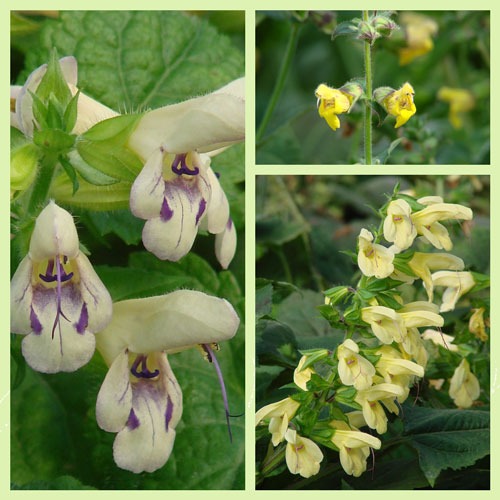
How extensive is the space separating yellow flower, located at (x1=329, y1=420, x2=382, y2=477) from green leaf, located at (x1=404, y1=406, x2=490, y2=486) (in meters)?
0.06

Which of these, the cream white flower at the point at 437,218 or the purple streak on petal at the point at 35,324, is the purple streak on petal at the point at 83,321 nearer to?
the purple streak on petal at the point at 35,324

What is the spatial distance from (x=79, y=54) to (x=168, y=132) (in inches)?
12.2

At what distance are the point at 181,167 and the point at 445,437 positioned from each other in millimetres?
374

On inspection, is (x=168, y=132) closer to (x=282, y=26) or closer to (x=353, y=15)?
(x=353, y=15)

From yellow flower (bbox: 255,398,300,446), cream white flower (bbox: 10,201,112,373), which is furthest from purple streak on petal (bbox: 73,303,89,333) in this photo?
yellow flower (bbox: 255,398,300,446)

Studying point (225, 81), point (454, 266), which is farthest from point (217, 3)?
point (454, 266)

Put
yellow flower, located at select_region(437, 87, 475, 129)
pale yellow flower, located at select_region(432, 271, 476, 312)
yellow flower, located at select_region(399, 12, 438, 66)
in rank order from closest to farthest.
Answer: pale yellow flower, located at select_region(432, 271, 476, 312) → yellow flower, located at select_region(399, 12, 438, 66) → yellow flower, located at select_region(437, 87, 475, 129)

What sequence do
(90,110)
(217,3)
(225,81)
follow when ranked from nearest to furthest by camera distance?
(90,110)
(217,3)
(225,81)

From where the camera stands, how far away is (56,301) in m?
0.76

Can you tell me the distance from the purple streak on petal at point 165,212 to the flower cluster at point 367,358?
191 mm

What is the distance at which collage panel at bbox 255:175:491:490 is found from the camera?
852 mm

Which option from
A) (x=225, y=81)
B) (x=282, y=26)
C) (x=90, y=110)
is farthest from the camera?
(x=282, y=26)

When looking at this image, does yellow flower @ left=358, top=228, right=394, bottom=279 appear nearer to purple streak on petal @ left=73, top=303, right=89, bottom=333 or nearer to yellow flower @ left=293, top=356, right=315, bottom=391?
yellow flower @ left=293, top=356, right=315, bottom=391

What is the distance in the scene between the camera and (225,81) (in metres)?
1.10
